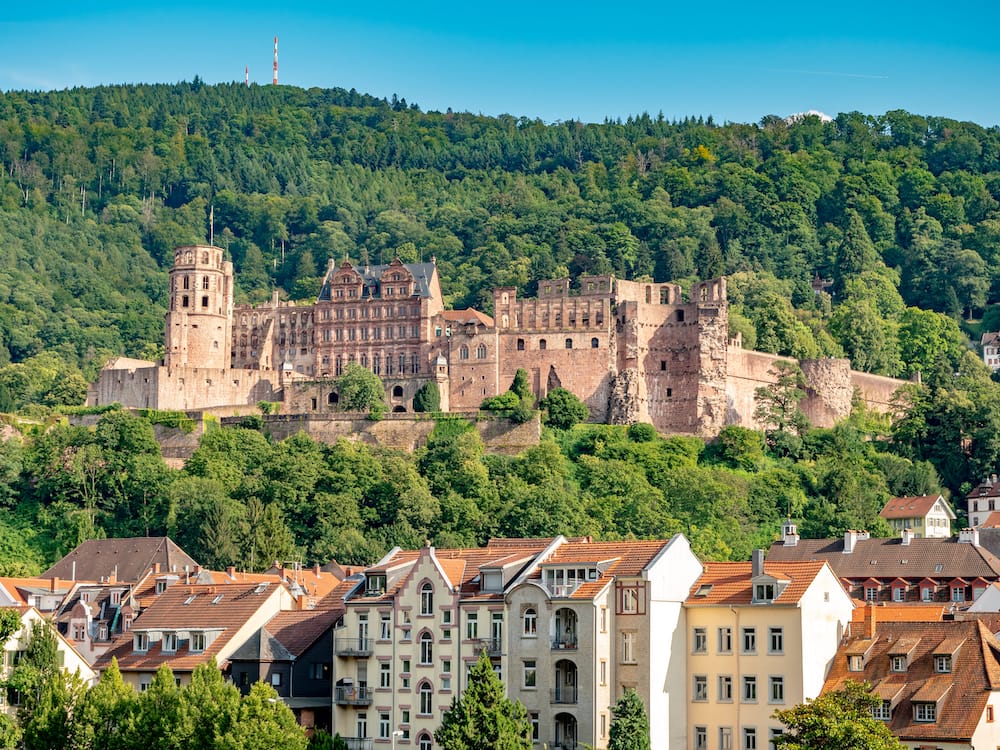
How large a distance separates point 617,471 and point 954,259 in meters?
75.2

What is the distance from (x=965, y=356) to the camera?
15588cm

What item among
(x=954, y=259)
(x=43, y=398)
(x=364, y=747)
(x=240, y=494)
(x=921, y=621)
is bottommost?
(x=364, y=747)

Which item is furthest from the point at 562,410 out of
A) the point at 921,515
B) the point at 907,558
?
the point at 907,558

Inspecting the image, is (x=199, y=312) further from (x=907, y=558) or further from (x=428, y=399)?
(x=907, y=558)

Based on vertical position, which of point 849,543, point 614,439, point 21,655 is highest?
point 614,439

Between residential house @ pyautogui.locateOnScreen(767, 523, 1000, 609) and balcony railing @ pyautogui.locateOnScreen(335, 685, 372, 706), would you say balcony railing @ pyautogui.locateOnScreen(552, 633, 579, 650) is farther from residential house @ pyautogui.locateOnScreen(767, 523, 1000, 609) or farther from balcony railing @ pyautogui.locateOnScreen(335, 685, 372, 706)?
residential house @ pyautogui.locateOnScreen(767, 523, 1000, 609)

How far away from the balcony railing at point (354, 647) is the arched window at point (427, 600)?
221cm

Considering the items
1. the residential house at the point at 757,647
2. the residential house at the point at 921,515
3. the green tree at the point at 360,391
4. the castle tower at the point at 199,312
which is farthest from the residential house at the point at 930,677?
the castle tower at the point at 199,312

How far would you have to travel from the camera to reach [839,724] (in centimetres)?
5603

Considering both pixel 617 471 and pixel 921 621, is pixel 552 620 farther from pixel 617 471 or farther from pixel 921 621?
pixel 617 471

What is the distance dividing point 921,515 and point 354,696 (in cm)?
5176

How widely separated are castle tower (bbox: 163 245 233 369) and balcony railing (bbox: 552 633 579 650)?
241 ft

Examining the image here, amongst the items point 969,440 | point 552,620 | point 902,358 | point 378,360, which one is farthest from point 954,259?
point 552,620

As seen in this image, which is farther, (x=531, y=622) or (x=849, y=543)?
(x=849, y=543)
